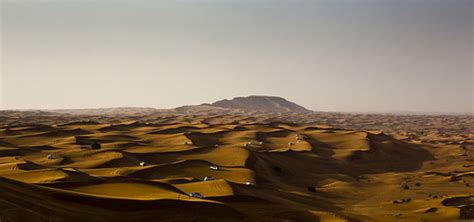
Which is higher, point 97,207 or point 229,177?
point 97,207

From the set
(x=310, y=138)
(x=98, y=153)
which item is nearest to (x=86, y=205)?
(x=98, y=153)

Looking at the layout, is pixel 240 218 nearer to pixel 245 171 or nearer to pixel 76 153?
pixel 245 171

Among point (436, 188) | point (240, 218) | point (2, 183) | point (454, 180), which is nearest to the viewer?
point (2, 183)

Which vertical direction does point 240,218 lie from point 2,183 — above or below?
below

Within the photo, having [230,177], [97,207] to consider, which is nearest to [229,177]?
[230,177]

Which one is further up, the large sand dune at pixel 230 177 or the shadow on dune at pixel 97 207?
the shadow on dune at pixel 97 207

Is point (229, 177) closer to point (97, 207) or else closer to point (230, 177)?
point (230, 177)

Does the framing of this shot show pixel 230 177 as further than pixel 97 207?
Yes

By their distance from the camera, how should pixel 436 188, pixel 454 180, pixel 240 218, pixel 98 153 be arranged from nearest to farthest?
pixel 240 218 < pixel 436 188 < pixel 454 180 < pixel 98 153
